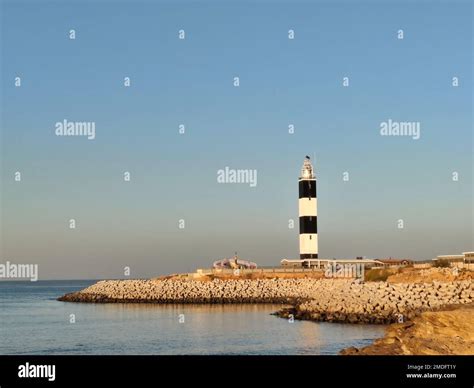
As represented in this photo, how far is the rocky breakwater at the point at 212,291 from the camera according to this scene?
175ft

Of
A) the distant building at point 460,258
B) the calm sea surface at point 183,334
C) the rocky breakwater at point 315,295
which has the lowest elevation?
the calm sea surface at point 183,334

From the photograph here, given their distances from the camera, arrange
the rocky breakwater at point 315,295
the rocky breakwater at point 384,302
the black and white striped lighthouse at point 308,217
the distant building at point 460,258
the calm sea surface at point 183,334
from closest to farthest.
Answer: the calm sea surface at point 183,334
the rocky breakwater at point 384,302
the rocky breakwater at point 315,295
the distant building at point 460,258
the black and white striped lighthouse at point 308,217

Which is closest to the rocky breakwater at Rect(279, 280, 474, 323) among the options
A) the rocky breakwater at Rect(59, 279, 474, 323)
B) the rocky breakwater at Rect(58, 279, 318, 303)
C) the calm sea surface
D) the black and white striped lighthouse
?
the rocky breakwater at Rect(59, 279, 474, 323)

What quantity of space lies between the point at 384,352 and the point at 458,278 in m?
26.5

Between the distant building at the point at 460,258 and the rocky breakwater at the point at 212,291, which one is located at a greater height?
the distant building at the point at 460,258

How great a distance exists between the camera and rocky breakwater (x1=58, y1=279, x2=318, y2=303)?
53.4 meters

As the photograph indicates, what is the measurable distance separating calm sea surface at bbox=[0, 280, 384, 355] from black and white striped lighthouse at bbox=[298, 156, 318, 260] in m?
15.6

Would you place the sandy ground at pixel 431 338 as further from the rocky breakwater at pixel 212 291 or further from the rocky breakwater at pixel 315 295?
the rocky breakwater at pixel 212 291

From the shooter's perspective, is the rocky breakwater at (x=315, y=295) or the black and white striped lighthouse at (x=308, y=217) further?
the black and white striped lighthouse at (x=308, y=217)

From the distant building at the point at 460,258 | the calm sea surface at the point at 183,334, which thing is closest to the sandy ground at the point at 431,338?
the calm sea surface at the point at 183,334

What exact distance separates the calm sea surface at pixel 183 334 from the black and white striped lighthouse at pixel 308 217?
1562cm

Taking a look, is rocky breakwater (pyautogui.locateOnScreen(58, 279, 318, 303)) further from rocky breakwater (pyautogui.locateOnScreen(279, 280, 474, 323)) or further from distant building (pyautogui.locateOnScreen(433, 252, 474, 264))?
distant building (pyautogui.locateOnScreen(433, 252, 474, 264))

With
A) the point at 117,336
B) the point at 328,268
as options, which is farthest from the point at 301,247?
the point at 117,336
